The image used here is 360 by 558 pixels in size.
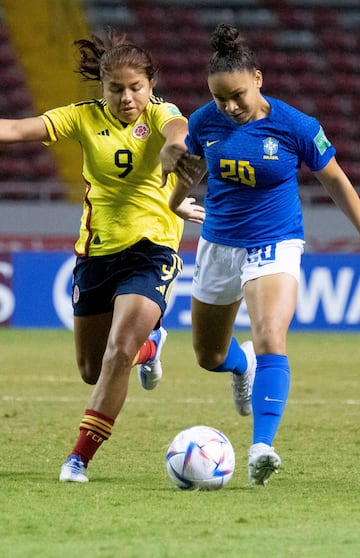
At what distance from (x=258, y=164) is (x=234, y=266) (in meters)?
0.60

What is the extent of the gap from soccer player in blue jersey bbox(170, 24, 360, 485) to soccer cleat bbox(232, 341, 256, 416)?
1270 millimetres

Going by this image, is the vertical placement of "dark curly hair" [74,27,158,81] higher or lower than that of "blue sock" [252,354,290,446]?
higher

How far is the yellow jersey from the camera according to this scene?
18.9 ft

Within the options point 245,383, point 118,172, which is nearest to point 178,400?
point 245,383

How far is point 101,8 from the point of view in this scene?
23.4 metres

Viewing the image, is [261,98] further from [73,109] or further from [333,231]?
[333,231]

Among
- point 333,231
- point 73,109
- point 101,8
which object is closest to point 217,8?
point 101,8

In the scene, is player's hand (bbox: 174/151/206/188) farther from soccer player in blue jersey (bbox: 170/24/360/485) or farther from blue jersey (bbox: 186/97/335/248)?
blue jersey (bbox: 186/97/335/248)

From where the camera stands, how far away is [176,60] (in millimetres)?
22828

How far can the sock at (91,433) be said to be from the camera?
538 cm

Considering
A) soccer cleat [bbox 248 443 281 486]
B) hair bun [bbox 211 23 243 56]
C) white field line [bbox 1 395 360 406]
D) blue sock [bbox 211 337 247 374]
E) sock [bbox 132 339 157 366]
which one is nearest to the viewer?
soccer cleat [bbox 248 443 281 486]

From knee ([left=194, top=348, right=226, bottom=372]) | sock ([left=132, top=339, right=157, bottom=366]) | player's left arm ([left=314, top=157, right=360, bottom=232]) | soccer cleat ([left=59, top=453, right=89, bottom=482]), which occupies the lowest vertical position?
sock ([left=132, top=339, right=157, bottom=366])

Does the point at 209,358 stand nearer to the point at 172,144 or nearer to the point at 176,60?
the point at 172,144

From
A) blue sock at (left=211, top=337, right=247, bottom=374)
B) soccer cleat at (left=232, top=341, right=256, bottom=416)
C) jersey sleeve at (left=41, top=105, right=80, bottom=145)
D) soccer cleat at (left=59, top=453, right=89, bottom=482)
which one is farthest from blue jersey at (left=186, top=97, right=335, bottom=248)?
soccer cleat at (left=232, top=341, right=256, bottom=416)
